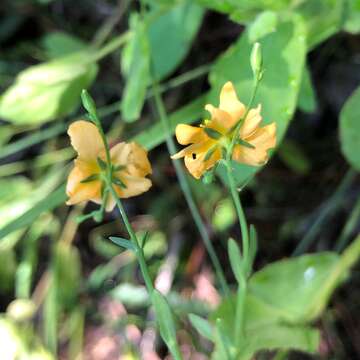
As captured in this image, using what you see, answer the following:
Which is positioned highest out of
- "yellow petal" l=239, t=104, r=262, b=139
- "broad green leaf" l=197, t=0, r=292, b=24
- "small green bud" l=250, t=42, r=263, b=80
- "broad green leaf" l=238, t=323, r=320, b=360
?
"broad green leaf" l=197, t=0, r=292, b=24

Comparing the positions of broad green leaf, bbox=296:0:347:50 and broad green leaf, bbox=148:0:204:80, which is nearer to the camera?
broad green leaf, bbox=296:0:347:50

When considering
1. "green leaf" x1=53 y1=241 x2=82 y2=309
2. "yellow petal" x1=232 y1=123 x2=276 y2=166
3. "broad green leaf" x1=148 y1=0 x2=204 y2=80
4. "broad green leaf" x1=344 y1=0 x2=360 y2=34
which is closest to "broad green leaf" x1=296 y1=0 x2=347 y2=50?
"broad green leaf" x1=344 y1=0 x2=360 y2=34

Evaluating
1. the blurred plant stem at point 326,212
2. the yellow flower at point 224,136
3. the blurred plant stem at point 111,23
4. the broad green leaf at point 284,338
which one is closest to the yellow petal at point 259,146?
the yellow flower at point 224,136

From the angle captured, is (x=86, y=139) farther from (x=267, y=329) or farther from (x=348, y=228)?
(x=348, y=228)

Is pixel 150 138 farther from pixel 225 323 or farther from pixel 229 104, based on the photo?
pixel 229 104

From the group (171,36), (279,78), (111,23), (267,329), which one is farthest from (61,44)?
(267,329)

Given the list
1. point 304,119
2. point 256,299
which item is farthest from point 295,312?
point 304,119

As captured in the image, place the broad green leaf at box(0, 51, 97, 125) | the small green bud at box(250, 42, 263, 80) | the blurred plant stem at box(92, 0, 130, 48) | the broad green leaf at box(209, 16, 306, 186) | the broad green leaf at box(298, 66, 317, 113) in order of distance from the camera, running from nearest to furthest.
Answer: the small green bud at box(250, 42, 263, 80) → the broad green leaf at box(209, 16, 306, 186) → the broad green leaf at box(298, 66, 317, 113) → the broad green leaf at box(0, 51, 97, 125) → the blurred plant stem at box(92, 0, 130, 48)

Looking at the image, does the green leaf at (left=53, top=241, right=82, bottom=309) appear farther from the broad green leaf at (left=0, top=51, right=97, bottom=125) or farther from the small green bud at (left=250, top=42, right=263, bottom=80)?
the small green bud at (left=250, top=42, right=263, bottom=80)
